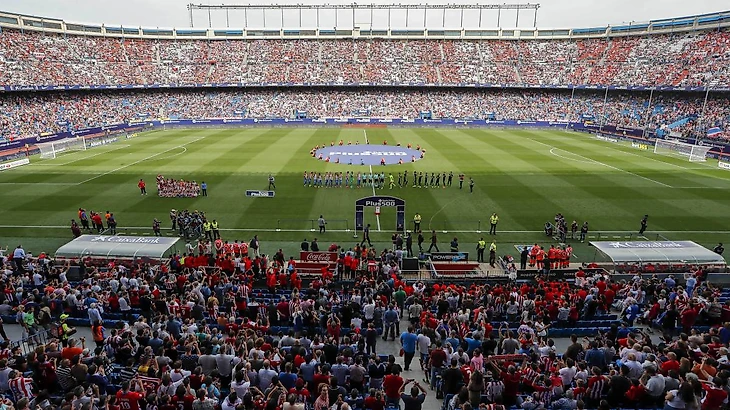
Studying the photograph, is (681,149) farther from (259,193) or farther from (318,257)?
(318,257)

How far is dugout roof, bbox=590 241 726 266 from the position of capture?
1941 cm

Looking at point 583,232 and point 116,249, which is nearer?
point 116,249

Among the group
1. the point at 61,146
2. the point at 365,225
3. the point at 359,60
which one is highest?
the point at 359,60

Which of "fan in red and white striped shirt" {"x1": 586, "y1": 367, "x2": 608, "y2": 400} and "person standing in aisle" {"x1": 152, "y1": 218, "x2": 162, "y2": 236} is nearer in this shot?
"fan in red and white striped shirt" {"x1": 586, "y1": 367, "x2": 608, "y2": 400}

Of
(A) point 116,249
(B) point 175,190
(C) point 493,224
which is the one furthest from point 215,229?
(C) point 493,224

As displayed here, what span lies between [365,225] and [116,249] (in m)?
13.0

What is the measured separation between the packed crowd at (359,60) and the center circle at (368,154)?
38.4 meters

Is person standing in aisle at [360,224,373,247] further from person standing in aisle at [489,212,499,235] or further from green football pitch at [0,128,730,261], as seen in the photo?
person standing in aisle at [489,212,499,235]

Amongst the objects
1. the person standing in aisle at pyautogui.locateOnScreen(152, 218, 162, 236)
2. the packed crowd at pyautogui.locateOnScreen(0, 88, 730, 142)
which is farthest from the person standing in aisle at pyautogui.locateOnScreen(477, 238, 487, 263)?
the packed crowd at pyautogui.locateOnScreen(0, 88, 730, 142)

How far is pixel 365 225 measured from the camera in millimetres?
27172

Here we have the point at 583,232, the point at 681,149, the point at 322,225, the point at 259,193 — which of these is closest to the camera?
the point at 583,232

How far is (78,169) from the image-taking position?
1593 inches

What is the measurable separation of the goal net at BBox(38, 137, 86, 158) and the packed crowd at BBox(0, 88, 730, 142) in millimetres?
10708

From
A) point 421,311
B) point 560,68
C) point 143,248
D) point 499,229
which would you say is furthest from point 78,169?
point 560,68
